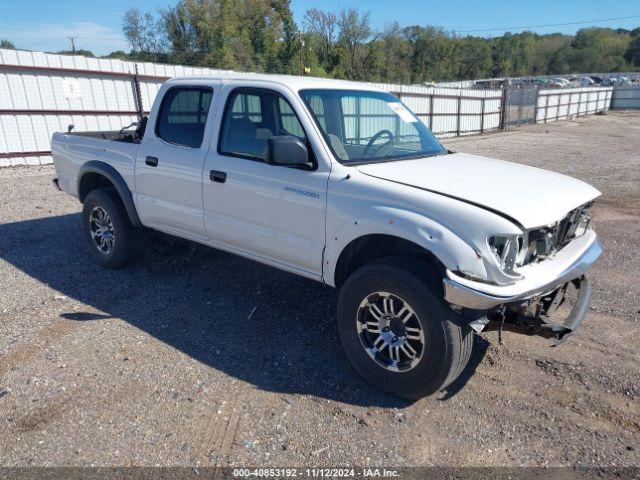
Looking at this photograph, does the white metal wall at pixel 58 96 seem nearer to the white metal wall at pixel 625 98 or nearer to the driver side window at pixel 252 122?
the driver side window at pixel 252 122

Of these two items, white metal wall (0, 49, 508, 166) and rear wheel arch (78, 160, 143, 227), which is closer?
rear wheel arch (78, 160, 143, 227)

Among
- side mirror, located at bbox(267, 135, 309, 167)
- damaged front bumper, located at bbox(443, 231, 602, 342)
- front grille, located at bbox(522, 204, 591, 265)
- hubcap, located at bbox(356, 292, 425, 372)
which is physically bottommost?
hubcap, located at bbox(356, 292, 425, 372)

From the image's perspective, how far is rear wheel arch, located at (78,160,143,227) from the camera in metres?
4.96

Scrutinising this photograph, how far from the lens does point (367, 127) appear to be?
4152mm

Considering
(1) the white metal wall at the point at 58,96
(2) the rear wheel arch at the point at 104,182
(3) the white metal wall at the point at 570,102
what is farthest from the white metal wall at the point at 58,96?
(3) the white metal wall at the point at 570,102

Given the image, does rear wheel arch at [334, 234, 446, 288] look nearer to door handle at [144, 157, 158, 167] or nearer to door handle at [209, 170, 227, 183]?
door handle at [209, 170, 227, 183]

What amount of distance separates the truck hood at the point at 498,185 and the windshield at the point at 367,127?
0.57 feet

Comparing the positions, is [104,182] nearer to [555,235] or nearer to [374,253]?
[374,253]

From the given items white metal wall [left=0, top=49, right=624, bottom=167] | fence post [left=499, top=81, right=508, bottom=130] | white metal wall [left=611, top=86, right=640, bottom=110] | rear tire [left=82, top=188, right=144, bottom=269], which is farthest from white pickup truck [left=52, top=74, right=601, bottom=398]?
white metal wall [left=611, top=86, right=640, bottom=110]

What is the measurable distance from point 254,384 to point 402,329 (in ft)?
3.56

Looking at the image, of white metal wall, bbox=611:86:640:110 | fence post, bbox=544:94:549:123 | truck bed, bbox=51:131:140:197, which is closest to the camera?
truck bed, bbox=51:131:140:197

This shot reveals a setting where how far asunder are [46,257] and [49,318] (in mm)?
1831

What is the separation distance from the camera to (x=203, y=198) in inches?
166

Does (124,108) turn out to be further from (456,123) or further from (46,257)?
(456,123)
